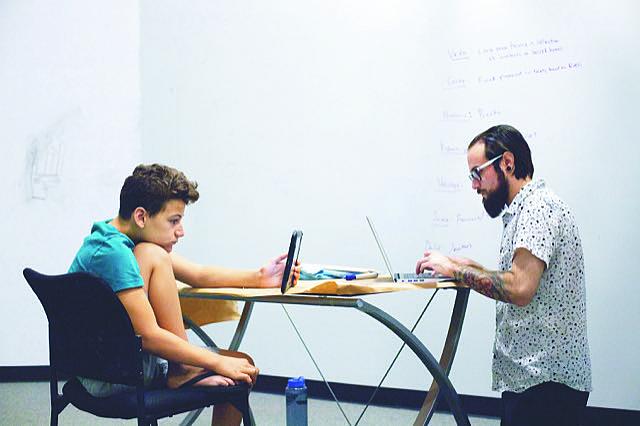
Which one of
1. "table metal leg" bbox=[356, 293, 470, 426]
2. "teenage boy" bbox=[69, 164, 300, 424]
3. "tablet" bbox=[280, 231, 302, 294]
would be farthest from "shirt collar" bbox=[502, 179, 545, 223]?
"teenage boy" bbox=[69, 164, 300, 424]

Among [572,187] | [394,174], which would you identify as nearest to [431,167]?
[394,174]

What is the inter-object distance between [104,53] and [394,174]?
6.17 feet

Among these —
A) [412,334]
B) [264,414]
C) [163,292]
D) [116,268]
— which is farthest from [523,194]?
[264,414]

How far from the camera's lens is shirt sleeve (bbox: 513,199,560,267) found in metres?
2.29

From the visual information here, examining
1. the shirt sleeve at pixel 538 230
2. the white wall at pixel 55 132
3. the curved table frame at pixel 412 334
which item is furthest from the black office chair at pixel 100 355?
the white wall at pixel 55 132

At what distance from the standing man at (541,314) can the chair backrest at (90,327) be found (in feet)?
3.35

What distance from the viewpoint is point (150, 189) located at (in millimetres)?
2252

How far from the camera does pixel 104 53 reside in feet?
15.2

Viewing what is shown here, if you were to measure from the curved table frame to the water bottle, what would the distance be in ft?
0.96

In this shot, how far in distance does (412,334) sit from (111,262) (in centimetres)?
89

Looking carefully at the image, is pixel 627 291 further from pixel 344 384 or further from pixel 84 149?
pixel 84 149

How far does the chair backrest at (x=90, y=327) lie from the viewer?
77.4 inches

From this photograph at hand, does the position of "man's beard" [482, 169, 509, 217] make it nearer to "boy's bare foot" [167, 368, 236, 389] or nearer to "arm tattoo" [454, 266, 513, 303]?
"arm tattoo" [454, 266, 513, 303]

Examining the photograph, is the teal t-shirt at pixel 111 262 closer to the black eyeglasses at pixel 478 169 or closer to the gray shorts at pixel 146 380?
the gray shorts at pixel 146 380
